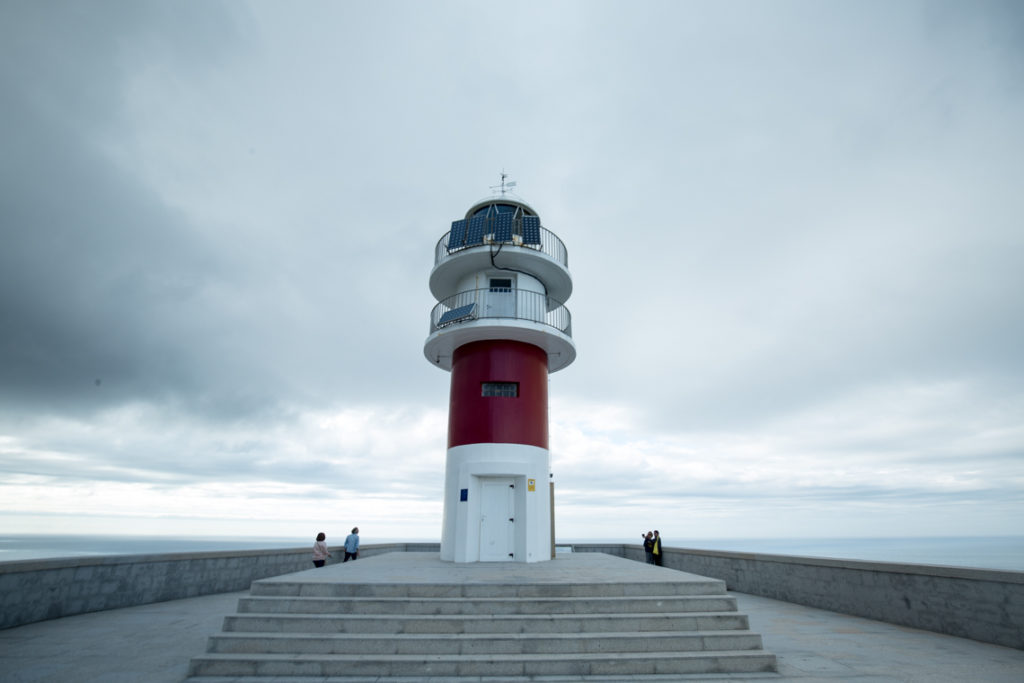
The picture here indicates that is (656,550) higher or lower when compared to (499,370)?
lower

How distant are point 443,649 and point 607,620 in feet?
8.50

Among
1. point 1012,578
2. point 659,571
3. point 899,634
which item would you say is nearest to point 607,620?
point 659,571

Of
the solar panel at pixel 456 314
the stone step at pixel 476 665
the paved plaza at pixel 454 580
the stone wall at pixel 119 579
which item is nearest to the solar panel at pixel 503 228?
the solar panel at pixel 456 314

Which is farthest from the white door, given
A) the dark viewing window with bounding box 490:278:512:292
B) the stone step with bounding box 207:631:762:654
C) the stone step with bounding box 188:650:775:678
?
the stone step with bounding box 188:650:775:678

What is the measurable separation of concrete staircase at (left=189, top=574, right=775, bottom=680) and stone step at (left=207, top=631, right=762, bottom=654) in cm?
1

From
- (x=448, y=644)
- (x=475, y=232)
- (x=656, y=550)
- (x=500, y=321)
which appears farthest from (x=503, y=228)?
(x=656, y=550)

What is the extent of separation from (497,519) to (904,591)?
29.1 ft

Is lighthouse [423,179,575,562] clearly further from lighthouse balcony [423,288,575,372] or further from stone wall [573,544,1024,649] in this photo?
stone wall [573,544,1024,649]

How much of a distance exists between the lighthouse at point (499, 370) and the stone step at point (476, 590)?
184 inches

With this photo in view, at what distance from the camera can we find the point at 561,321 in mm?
14617

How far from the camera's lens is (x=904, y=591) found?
9148mm

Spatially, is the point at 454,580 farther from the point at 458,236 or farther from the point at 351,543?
the point at 458,236

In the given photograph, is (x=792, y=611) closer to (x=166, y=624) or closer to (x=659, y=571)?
(x=659, y=571)

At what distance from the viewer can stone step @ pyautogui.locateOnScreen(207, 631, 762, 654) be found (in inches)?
275
